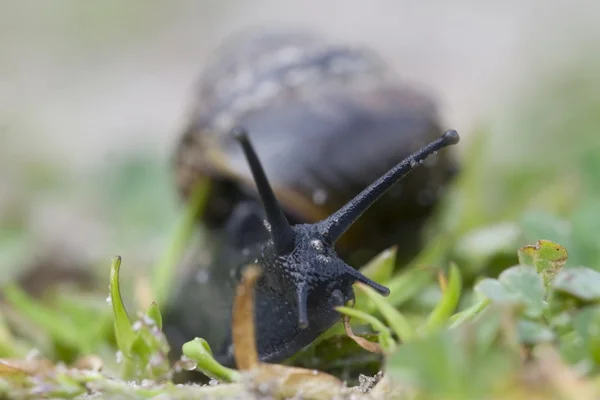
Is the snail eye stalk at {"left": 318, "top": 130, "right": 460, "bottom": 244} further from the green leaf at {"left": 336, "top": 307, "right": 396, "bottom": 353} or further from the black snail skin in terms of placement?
the green leaf at {"left": 336, "top": 307, "right": 396, "bottom": 353}

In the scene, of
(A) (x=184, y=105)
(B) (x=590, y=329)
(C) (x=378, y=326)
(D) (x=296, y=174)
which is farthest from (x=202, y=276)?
(A) (x=184, y=105)

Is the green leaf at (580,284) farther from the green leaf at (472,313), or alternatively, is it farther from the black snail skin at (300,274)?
the black snail skin at (300,274)

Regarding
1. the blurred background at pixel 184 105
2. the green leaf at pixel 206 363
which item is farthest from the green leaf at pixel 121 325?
the blurred background at pixel 184 105

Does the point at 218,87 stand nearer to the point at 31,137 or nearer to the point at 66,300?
the point at 66,300

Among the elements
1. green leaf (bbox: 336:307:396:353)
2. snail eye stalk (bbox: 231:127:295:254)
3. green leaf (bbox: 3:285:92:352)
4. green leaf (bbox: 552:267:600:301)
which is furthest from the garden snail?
green leaf (bbox: 552:267:600:301)

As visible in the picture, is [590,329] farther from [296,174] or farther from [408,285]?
[296,174]

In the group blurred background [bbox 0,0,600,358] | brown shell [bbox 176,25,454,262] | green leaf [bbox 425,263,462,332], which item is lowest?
green leaf [bbox 425,263,462,332]

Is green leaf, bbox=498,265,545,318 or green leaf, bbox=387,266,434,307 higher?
green leaf, bbox=387,266,434,307
